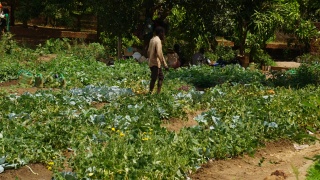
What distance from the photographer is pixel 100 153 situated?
235 inches

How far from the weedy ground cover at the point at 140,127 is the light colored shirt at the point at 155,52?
2.36ft

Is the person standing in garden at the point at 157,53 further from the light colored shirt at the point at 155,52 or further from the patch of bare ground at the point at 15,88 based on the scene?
the patch of bare ground at the point at 15,88

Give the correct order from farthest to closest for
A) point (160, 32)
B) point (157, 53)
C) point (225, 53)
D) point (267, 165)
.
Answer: point (225, 53) < point (157, 53) < point (160, 32) < point (267, 165)

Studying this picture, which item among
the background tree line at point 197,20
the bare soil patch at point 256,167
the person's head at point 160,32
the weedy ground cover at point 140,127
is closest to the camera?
the weedy ground cover at point 140,127

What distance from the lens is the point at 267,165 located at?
7.56 metres

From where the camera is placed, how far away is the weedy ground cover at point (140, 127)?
19.6ft

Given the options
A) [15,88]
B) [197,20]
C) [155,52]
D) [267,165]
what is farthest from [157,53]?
[197,20]

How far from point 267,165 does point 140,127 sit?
1720 millimetres

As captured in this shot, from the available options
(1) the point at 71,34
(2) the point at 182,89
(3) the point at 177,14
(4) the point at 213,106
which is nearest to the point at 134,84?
(2) the point at 182,89

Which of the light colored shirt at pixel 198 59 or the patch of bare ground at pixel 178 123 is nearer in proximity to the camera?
the patch of bare ground at pixel 178 123

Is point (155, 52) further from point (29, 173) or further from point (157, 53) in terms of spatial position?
point (29, 173)

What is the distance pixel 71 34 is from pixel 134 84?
15124 mm

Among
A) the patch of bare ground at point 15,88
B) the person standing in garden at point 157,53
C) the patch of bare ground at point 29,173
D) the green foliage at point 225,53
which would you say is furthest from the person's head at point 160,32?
the green foliage at point 225,53

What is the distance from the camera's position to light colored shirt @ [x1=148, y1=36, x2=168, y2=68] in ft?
36.4
